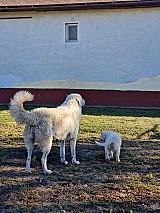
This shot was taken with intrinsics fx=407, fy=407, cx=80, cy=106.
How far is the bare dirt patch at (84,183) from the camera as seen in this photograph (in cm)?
523

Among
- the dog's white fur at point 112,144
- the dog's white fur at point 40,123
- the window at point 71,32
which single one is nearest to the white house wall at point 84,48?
the window at point 71,32

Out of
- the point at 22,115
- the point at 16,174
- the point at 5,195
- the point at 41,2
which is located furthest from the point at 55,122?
the point at 41,2

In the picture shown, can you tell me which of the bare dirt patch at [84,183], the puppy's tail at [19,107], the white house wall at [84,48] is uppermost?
the white house wall at [84,48]

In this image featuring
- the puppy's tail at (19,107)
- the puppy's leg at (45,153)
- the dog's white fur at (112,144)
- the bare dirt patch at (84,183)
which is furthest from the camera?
the dog's white fur at (112,144)

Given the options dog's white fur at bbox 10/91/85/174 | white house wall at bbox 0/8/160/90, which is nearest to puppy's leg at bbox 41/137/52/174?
dog's white fur at bbox 10/91/85/174

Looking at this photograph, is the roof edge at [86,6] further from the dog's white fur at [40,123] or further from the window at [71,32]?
the dog's white fur at [40,123]

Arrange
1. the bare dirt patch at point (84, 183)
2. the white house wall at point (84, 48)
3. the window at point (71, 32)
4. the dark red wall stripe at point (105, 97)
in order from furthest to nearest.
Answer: the window at point (71, 32), the white house wall at point (84, 48), the dark red wall stripe at point (105, 97), the bare dirt patch at point (84, 183)

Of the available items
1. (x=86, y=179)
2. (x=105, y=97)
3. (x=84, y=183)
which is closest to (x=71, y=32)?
(x=105, y=97)

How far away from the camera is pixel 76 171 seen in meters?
6.73

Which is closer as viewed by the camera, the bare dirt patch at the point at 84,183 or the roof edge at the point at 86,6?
the bare dirt patch at the point at 84,183

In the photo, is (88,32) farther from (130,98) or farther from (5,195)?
(5,195)

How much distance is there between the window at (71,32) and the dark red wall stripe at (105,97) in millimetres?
2148

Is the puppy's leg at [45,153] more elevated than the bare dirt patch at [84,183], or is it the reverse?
the puppy's leg at [45,153]

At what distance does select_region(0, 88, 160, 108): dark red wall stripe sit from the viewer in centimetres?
1450
